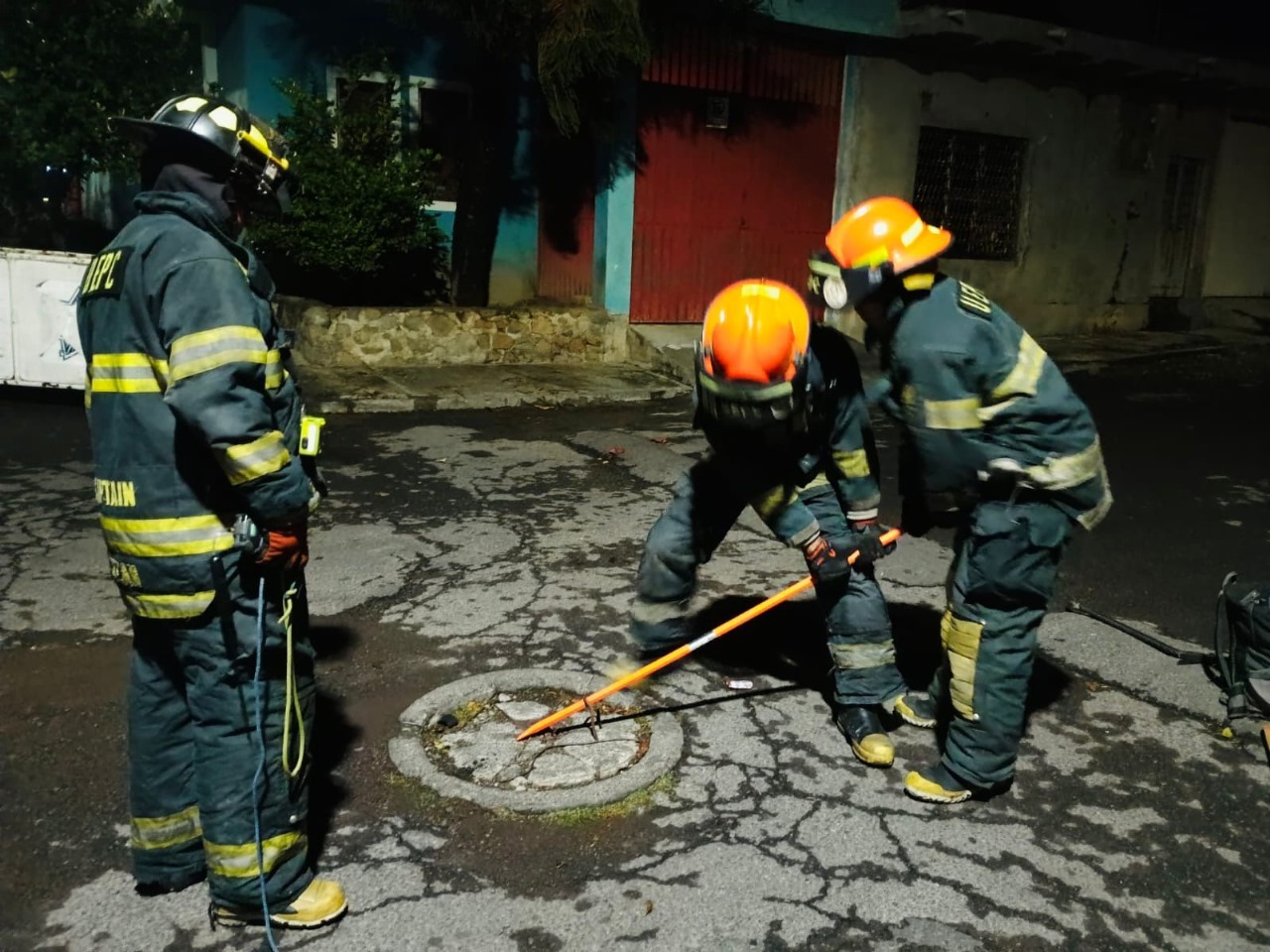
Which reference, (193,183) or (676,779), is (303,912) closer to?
(676,779)

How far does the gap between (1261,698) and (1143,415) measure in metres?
6.59

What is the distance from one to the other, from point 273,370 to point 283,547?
1.36 feet

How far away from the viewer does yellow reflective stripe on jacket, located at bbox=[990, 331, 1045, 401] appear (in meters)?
2.98

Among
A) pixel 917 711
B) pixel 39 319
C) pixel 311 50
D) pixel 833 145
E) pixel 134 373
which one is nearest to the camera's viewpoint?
pixel 134 373

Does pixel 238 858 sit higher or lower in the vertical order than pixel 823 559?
lower

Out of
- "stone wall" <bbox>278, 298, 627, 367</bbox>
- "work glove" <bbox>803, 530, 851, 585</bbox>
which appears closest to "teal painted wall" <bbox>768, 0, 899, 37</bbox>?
"stone wall" <bbox>278, 298, 627, 367</bbox>

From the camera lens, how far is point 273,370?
238 centimetres

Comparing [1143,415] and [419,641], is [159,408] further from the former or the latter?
[1143,415]

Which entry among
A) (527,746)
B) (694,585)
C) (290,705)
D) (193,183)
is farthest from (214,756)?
(694,585)

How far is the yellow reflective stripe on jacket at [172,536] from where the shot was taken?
7.77 ft

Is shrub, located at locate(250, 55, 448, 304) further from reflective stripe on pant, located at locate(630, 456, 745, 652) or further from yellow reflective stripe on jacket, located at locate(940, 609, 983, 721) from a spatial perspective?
yellow reflective stripe on jacket, located at locate(940, 609, 983, 721)

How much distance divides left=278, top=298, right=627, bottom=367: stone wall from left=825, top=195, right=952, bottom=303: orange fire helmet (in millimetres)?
7420

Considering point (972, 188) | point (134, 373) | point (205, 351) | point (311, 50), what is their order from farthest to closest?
point (972, 188)
point (311, 50)
point (134, 373)
point (205, 351)

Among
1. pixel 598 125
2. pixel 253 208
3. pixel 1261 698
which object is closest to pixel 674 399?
pixel 598 125
